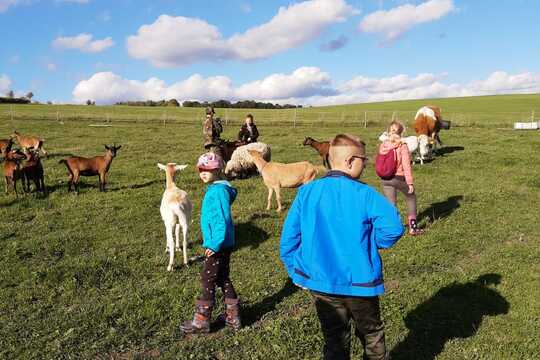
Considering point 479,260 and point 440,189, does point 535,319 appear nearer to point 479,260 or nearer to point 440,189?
point 479,260

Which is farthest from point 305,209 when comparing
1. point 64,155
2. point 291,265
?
point 64,155

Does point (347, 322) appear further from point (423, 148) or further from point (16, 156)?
point (423, 148)

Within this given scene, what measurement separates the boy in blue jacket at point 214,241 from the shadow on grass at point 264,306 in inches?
14.4

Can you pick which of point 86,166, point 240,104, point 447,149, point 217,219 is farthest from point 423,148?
point 240,104

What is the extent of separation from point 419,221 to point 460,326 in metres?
4.75

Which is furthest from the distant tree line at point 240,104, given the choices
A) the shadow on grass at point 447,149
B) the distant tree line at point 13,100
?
the shadow on grass at point 447,149

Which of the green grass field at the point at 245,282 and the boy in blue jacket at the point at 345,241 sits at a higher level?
the boy in blue jacket at the point at 345,241

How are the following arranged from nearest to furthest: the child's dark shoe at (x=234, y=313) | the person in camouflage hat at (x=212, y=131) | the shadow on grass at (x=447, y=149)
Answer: the child's dark shoe at (x=234, y=313) → the person in camouflage hat at (x=212, y=131) → the shadow on grass at (x=447, y=149)

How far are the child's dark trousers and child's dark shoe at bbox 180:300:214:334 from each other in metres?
1.90

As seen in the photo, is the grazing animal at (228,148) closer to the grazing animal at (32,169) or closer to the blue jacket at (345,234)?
the grazing animal at (32,169)

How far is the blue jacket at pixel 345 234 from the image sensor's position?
314cm

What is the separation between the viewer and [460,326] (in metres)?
5.04

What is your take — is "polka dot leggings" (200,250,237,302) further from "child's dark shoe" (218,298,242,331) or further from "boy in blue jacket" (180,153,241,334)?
"child's dark shoe" (218,298,242,331)

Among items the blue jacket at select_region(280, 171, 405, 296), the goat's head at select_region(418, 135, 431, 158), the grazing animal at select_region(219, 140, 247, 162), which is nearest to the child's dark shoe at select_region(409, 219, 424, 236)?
the blue jacket at select_region(280, 171, 405, 296)
